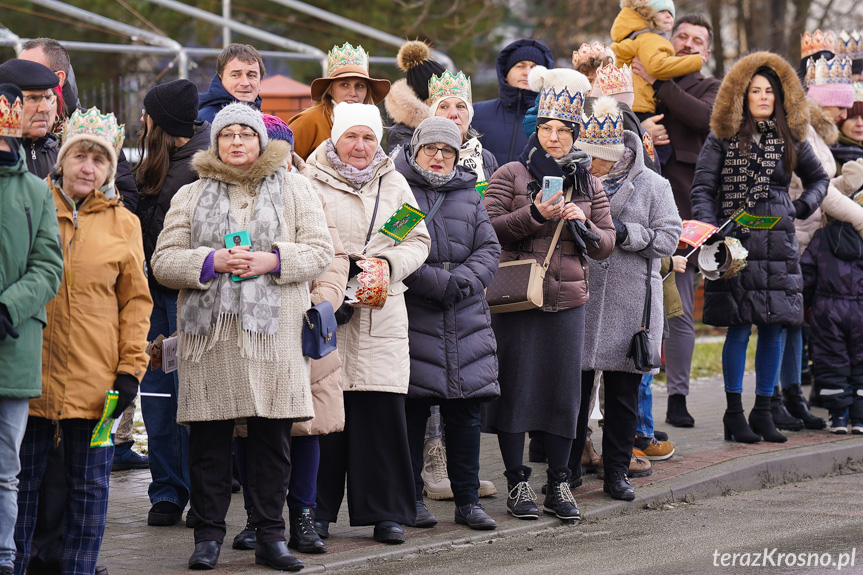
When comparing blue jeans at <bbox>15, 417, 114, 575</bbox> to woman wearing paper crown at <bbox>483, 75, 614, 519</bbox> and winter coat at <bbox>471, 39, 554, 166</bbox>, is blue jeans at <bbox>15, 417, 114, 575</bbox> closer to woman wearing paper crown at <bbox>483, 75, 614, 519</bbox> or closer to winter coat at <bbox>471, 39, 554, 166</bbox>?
woman wearing paper crown at <bbox>483, 75, 614, 519</bbox>

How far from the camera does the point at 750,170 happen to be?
352 inches

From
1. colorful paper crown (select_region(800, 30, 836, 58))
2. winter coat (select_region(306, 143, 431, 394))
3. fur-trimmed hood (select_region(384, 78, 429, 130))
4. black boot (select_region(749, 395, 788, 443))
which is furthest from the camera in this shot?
colorful paper crown (select_region(800, 30, 836, 58))

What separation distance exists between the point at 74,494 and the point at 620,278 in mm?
3567

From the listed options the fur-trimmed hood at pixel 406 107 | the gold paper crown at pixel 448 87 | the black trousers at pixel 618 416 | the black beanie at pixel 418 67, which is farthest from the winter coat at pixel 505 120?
the black trousers at pixel 618 416

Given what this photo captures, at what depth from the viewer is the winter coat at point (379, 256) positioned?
632 cm

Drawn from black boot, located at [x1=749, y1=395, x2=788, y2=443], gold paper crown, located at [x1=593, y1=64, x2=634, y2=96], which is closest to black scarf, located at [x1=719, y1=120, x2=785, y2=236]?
gold paper crown, located at [x1=593, y1=64, x2=634, y2=96]

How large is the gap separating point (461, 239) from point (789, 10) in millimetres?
21244

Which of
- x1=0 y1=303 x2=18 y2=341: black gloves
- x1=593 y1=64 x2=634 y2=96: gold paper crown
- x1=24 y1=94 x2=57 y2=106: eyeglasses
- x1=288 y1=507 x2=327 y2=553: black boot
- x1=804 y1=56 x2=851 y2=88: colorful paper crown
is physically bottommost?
x1=288 y1=507 x2=327 y2=553: black boot

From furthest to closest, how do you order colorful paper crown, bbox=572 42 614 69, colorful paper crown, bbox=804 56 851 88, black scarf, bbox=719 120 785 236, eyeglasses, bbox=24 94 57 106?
colorful paper crown, bbox=804 56 851 88 < black scarf, bbox=719 120 785 236 < colorful paper crown, bbox=572 42 614 69 < eyeglasses, bbox=24 94 57 106

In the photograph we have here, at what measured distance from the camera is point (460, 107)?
7.88m

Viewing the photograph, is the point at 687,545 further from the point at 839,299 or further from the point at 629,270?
the point at 839,299

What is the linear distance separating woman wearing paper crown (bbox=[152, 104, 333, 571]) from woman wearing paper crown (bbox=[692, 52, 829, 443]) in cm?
398

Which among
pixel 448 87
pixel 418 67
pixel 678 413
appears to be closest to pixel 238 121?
pixel 448 87

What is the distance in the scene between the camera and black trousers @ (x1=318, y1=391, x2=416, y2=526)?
6.39 m
